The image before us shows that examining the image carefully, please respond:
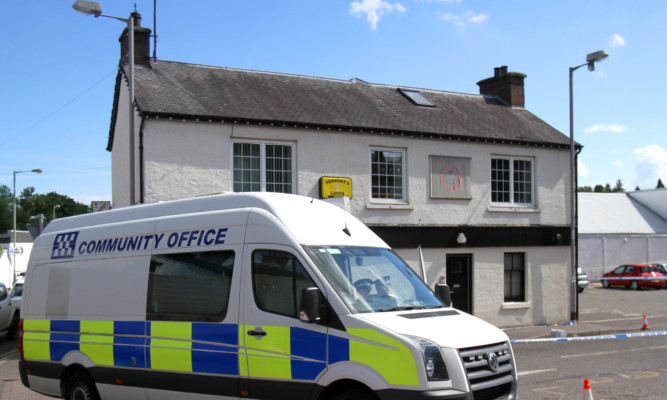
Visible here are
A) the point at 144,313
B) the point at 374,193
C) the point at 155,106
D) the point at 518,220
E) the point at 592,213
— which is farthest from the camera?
the point at 592,213

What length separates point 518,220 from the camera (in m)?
19.7

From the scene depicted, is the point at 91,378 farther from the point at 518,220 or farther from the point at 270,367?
the point at 518,220

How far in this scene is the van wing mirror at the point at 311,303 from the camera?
5.63m

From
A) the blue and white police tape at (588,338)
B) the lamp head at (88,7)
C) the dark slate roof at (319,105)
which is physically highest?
the lamp head at (88,7)

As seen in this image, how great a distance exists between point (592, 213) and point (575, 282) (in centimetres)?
3244

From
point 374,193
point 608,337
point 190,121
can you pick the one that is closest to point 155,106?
point 190,121

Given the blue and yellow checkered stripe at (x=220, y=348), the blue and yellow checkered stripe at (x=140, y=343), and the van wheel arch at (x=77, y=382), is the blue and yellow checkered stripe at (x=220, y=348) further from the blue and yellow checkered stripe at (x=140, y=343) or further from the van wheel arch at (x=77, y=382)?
the van wheel arch at (x=77, y=382)

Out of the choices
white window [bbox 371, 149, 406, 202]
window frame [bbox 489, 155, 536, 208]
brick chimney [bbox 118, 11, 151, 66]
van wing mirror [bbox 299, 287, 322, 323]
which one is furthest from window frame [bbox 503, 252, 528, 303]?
van wing mirror [bbox 299, 287, 322, 323]

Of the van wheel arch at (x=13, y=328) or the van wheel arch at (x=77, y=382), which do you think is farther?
the van wheel arch at (x=13, y=328)

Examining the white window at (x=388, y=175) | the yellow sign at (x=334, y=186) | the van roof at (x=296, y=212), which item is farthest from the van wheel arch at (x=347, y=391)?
the white window at (x=388, y=175)

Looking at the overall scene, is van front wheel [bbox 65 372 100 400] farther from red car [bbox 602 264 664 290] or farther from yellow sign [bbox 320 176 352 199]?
red car [bbox 602 264 664 290]

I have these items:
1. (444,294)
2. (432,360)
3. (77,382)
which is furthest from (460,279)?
(432,360)

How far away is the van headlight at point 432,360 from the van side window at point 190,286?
2254 mm

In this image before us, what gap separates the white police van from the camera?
5.55 metres
